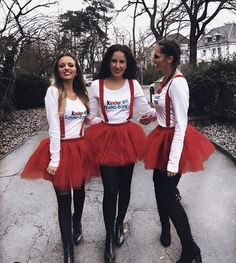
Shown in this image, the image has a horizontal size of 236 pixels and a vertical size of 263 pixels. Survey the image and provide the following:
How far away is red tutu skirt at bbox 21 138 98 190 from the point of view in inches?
127

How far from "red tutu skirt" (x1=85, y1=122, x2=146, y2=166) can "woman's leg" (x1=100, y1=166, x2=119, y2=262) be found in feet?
0.30

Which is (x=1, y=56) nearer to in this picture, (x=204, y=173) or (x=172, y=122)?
(x=204, y=173)

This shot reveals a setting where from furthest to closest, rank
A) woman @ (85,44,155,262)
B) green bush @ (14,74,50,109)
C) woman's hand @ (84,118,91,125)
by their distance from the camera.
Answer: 1. green bush @ (14,74,50,109)
2. woman's hand @ (84,118,91,125)
3. woman @ (85,44,155,262)

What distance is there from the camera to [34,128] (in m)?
11.5

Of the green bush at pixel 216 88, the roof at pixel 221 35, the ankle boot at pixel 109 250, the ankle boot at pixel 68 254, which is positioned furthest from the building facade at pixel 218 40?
the ankle boot at pixel 68 254

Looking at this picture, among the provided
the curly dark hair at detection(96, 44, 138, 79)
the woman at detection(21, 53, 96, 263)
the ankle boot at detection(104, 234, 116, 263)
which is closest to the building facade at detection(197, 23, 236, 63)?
the curly dark hair at detection(96, 44, 138, 79)

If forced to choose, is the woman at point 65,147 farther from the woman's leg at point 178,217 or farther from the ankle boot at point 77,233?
the woman's leg at point 178,217

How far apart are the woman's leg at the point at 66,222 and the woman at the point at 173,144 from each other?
82 cm

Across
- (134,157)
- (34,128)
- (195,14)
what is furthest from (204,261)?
(195,14)

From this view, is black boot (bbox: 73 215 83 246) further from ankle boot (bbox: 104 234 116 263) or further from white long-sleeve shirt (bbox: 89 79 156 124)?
white long-sleeve shirt (bbox: 89 79 156 124)

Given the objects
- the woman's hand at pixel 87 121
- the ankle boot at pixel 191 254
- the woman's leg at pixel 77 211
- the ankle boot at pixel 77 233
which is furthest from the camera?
the ankle boot at pixel 77 233

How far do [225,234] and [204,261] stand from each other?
625 millimetres

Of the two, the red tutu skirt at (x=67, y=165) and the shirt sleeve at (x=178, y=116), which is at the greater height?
the shirt sleeve at (x=178, y=116)

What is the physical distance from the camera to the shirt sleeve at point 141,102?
3.52 m
